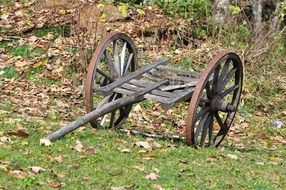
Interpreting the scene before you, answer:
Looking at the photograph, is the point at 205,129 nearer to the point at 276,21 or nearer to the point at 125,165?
the point at 125,165

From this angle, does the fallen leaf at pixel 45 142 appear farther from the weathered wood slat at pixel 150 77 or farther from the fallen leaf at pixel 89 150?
the weathered wood slat at pixel 150 77

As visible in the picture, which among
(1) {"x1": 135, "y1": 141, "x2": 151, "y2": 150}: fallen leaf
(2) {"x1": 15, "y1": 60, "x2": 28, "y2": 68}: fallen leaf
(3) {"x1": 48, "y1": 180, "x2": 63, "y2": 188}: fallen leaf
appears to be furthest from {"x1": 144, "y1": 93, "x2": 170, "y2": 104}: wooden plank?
(2) {"x1": 15, "y1": 60, "x2": 28, "y2": 68}: fallen leaf

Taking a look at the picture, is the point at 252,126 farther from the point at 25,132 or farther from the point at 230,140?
the point at 25,132

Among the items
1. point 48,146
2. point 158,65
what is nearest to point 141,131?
point 158,65

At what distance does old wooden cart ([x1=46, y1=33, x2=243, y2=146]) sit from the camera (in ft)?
22.0

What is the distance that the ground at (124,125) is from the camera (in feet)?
18.6

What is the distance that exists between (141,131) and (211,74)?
1755 millimetres

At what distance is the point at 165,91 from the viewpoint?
7246mm

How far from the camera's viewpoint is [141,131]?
26.9 ft

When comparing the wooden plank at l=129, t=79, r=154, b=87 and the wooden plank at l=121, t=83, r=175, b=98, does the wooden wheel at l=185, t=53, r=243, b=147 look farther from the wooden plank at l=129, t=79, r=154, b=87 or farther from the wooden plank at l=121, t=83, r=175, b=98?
the wooden plank at l=129, t=79, r=154, b=87

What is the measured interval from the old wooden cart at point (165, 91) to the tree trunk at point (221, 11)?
15.8 feet

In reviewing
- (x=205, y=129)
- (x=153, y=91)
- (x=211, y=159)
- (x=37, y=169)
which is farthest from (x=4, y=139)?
(x=205, y=129)

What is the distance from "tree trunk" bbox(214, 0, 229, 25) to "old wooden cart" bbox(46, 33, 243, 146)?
4817 millimetres

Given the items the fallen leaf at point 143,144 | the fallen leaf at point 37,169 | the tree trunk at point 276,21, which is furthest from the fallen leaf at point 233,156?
the tree trunk at point 276,21
